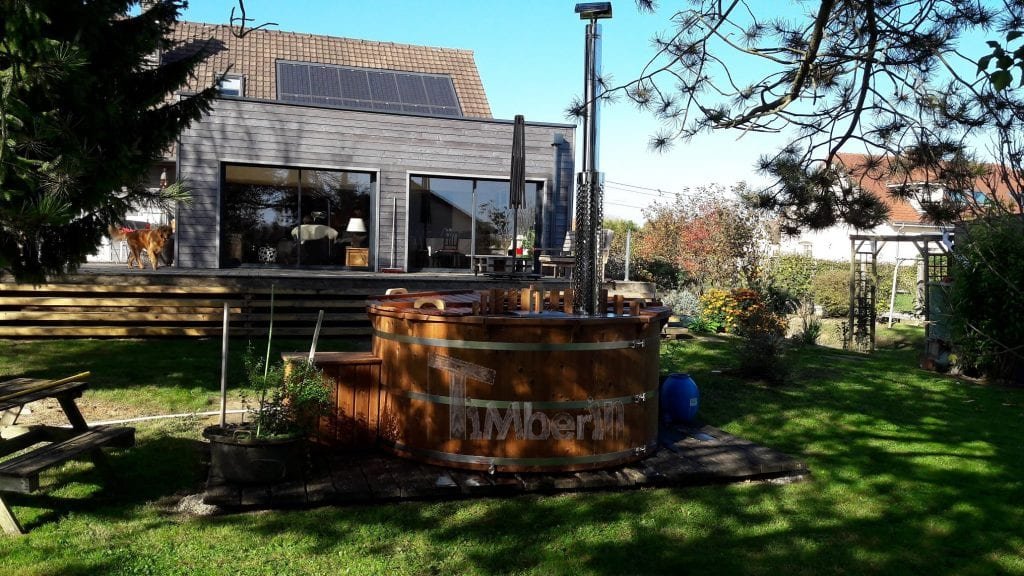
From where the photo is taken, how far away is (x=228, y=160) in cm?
1455

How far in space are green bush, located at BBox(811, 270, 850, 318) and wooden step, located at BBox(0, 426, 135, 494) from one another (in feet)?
58.4

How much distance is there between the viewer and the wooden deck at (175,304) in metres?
10.5

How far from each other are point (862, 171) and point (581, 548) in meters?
3.93

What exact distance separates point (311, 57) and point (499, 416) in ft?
62.2

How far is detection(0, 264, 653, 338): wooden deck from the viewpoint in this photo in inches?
413

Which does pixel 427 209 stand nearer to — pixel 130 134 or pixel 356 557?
pixel 130 134

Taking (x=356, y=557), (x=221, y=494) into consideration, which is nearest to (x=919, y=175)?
(x=356, y=557)

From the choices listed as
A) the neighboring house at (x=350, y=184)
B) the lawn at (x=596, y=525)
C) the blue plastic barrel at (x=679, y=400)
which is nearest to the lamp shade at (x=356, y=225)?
the neighboring house at (x=350, y=184)

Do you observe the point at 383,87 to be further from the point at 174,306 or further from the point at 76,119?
the point at 76,119

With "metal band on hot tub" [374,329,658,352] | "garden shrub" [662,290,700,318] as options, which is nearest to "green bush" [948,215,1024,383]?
"garden shrub" [662,290,700,318]

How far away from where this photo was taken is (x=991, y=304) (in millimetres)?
11375

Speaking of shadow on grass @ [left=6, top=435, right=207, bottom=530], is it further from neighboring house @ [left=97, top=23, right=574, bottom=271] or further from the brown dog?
neighboring house @ [left=97, top=23, right=574, bottom=271]

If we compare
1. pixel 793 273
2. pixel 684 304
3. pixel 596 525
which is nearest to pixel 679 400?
pixel 596 525

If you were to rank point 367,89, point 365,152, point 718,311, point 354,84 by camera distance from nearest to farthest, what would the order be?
point 718,311, point 365,152, point 367,89, point 354,84
